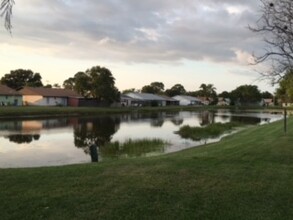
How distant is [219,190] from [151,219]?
2.19 meters

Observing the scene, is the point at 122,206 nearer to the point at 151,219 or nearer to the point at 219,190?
the point at 151,219

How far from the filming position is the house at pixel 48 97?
9350cm

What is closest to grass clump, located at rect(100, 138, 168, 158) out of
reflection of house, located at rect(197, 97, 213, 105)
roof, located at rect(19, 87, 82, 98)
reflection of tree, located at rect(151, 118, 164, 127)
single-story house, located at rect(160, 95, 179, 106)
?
reflection of tree, located at rect(151, 118, 164, 127)

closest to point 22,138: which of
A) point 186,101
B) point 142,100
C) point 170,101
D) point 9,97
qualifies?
point 9,97

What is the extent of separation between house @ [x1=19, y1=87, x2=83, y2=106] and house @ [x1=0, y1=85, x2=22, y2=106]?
2.07 meters

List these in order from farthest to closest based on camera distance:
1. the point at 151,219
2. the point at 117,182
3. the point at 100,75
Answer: the point at 100,75
the point at 117,182
the point at 151,219

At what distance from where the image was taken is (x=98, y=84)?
93.8 m

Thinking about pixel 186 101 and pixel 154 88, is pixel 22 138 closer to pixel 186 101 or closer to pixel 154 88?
pixel 186 101

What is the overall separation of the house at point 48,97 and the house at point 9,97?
2.07 m

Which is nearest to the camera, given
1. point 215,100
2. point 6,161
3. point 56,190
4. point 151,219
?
point 151,219

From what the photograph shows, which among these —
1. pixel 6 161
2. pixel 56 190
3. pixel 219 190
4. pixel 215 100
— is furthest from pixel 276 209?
pixel 215 100

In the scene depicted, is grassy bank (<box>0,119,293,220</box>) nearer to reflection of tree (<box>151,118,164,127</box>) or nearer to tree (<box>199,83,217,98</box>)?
reflection of tree (<box>151,118,164,127</box>)

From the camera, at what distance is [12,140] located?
32656 mm

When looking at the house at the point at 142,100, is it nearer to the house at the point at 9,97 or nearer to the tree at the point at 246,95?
the house at the point at 9,97
